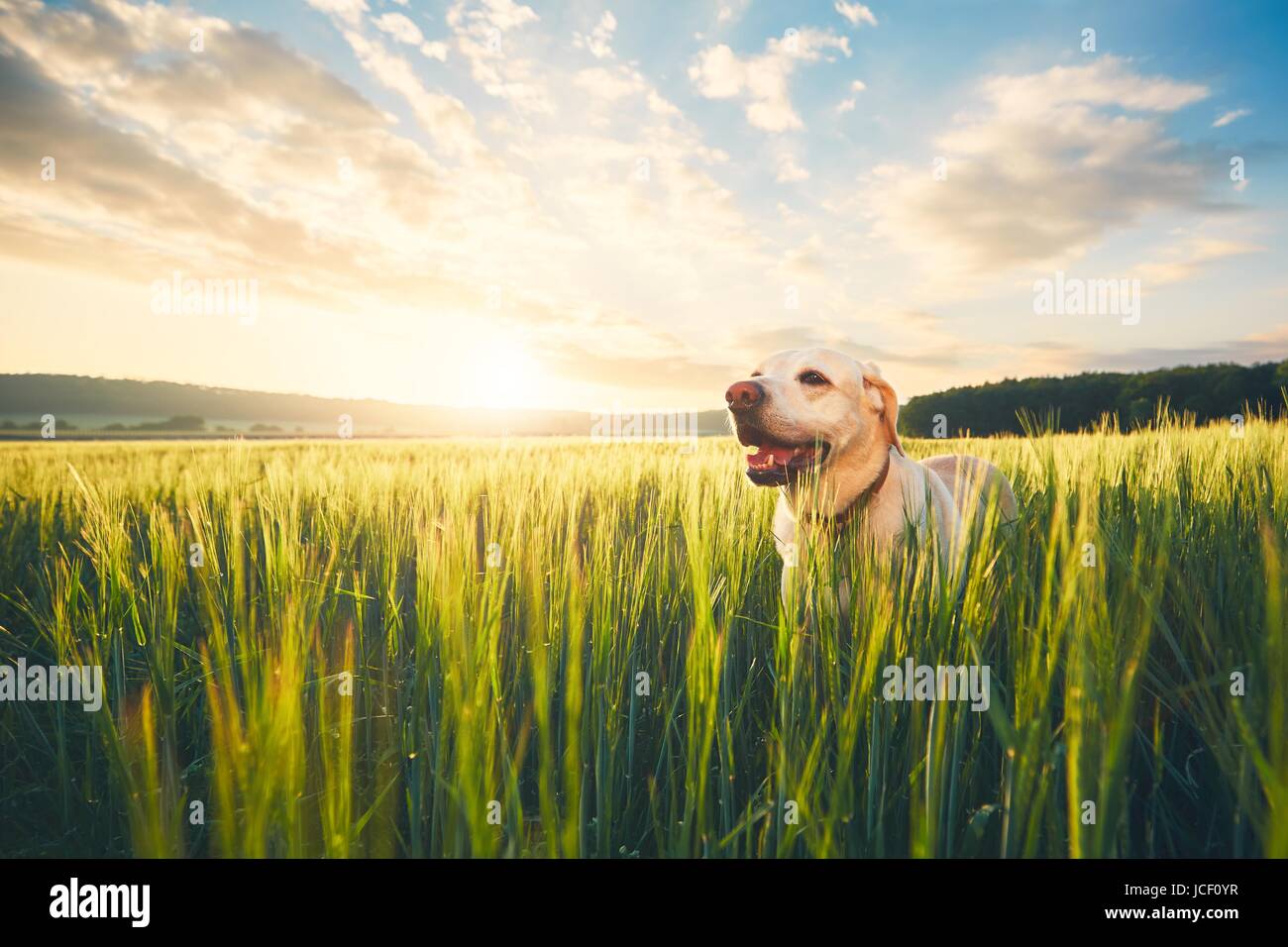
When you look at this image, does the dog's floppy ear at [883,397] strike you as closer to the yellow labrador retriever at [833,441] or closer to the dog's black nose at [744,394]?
the yellow labrador retriever at [833,441]

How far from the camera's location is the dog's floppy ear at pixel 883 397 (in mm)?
2672

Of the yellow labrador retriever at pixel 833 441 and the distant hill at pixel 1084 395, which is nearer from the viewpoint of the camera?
the yellow labrador retriever at pixel 833 441

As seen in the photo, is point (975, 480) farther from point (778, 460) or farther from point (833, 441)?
point (778, 460)

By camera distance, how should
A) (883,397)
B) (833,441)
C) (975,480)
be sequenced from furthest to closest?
(883,397) → (975,480) → (833,441)

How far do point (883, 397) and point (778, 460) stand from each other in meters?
0.67

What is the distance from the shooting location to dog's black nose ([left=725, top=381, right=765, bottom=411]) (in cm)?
232

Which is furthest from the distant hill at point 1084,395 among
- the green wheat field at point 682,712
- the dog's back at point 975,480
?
the green wheat field at point 682,712

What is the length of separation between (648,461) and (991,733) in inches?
177

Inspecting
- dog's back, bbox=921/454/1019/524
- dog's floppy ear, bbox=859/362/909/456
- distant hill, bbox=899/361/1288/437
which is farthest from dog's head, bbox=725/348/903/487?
distant hill, bbox=899/361/1288/437

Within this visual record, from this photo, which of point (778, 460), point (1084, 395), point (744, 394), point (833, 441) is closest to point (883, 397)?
point (833, 441)

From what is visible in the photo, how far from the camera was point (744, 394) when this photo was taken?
92.0 inches
